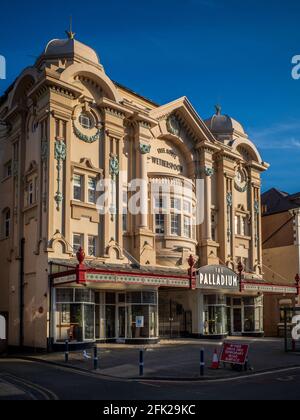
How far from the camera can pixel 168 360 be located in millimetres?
23703

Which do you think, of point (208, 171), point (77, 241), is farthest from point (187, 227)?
point (77, 241)

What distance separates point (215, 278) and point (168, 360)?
A: 9475 millimetres

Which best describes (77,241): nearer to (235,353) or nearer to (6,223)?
(6,223)

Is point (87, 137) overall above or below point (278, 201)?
above

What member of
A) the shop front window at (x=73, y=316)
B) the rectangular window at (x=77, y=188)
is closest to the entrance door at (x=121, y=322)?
the shop front window at (x=73, y=316)

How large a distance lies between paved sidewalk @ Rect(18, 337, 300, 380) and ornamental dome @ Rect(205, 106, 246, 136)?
18.9 meters

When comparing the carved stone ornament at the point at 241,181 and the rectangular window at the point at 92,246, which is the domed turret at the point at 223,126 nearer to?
the carved stone ornament at the point at 241,181

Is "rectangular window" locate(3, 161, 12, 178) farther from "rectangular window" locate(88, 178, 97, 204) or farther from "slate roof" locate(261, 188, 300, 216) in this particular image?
"slate roof" locate(261, 188, 300, 216)

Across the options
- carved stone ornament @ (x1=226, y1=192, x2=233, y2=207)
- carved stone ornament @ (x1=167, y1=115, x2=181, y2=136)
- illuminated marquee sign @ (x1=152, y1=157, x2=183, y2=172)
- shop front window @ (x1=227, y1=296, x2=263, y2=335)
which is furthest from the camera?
carved stone ornament @ (x1=226, y1=192, x2=233, y2=207)

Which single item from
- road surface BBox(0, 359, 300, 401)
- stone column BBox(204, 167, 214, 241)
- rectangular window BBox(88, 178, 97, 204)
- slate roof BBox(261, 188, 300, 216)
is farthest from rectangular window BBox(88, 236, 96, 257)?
slate roof BBox(261, 188, 300, 216)

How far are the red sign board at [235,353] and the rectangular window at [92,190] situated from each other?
47.1ft

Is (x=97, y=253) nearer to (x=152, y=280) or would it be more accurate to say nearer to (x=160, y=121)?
(x=152, y=280)

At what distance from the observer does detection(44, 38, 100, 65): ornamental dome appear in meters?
32.5
